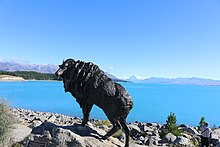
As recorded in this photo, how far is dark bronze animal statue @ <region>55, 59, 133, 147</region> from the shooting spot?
7.77 m

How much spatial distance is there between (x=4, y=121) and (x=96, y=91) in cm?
281

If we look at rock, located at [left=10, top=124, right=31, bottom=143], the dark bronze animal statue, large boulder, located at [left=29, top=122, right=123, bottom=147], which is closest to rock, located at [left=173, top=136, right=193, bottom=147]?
large boulder, located at [left=29, top=122, right=123, bottom=147]

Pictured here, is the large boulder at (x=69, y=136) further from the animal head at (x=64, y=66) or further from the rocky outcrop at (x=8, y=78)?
the rocky outcrop at (x=8, y=78)

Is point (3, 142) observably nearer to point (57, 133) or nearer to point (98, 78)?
point (57, 133)

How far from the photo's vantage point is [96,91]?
791 cm

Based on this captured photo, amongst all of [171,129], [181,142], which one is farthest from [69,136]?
[171,129]

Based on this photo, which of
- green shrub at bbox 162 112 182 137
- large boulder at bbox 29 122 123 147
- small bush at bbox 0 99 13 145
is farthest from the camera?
green shrub at bbox 162 112 182 137

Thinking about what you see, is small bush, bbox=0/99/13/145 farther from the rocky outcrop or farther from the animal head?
the rocky outcrop

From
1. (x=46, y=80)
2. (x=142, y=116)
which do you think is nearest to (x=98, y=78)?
(x=142, y=116)

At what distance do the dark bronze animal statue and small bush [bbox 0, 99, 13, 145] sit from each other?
1.92m

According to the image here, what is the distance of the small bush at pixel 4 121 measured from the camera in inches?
319

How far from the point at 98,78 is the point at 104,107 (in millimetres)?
836

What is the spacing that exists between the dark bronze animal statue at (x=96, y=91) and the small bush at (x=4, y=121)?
6.29ft

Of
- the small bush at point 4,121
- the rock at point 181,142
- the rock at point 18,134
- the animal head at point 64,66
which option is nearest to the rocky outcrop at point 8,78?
the rock at point 18,134
